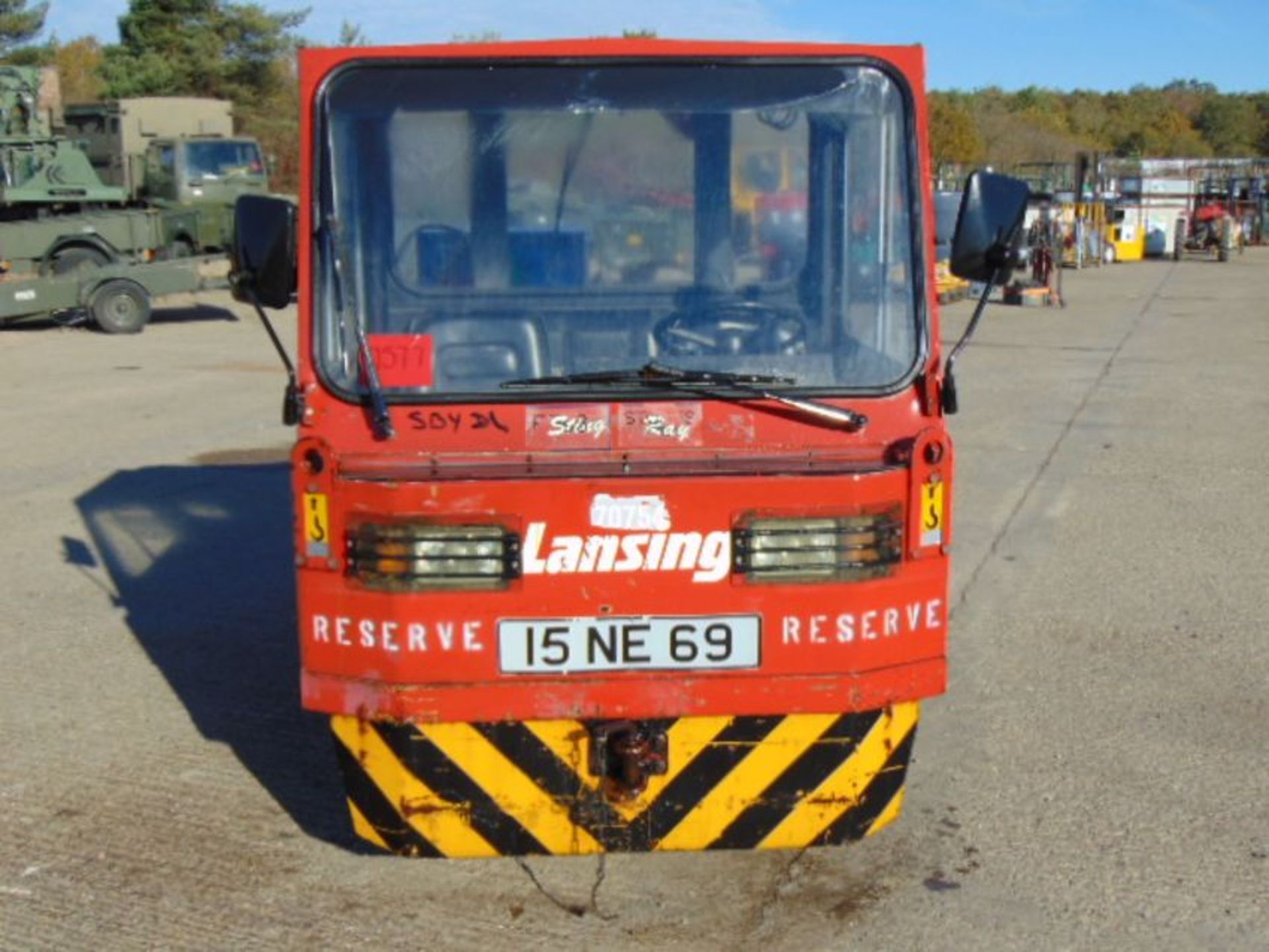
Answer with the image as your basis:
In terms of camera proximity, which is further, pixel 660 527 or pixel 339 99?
pixel 339 99

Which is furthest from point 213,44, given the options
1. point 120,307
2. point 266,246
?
Result: point 266,246

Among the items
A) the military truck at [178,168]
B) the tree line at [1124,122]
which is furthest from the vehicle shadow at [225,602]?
the tree line at [1124,122]

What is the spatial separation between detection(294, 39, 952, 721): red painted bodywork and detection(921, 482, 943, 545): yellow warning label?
3cm

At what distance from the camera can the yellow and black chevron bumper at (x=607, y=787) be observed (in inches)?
155

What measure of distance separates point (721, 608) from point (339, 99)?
5.65 ft

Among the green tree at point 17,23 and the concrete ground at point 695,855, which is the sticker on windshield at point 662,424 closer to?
the concrete ground at point 695,855

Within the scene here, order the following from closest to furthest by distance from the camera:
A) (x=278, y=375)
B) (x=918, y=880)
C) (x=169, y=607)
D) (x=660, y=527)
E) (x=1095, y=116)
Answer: (x=660, y=527) < (x=918, y=880) < (x=169, y=607) < (x=278, y=375) < (x=1095, y=116)

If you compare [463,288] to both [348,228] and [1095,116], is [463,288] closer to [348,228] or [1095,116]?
[348,228]

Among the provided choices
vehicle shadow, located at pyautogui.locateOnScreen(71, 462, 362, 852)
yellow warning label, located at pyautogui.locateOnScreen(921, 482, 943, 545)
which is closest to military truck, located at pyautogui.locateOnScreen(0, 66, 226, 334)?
vehicle shadow, located at pyautogui.locateOnScreen(71, 462, 362, 852)

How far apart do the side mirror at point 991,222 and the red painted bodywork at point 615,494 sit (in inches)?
6.1

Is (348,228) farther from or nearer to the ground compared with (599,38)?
nearer to the ground

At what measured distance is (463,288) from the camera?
416cm

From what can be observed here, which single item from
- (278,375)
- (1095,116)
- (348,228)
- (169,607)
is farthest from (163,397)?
(1095,116)

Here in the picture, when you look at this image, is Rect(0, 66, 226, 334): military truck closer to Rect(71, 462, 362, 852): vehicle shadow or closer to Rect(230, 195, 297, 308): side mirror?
Rect(71, 462, 362, 852): vehicle shadow
